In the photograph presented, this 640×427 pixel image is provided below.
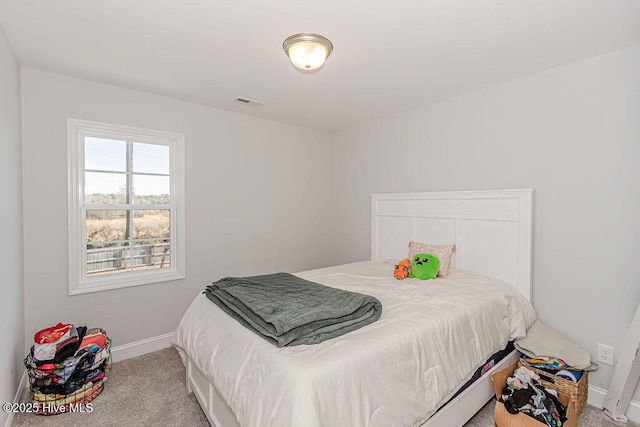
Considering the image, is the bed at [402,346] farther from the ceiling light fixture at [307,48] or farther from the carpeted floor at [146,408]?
the ceiling light fixture at [307,48]

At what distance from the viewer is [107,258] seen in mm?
2836

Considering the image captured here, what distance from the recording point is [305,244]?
4.16 metres

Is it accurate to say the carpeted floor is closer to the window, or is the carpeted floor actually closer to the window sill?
the window sill

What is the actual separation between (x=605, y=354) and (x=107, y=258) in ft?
13.1

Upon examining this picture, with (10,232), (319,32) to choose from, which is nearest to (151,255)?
(10,232)

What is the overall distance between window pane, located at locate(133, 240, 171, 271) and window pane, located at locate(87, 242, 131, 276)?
0.24ft

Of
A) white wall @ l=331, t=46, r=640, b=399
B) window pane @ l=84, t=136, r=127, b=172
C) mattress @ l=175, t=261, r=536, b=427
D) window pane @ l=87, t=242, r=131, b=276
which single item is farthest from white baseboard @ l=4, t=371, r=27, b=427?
white wall @ l=331, t=46, r=640, b=399

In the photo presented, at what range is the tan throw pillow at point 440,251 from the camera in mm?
2736

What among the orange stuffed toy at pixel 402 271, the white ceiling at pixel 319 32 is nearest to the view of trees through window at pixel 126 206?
the white ceiling at pixel 319 32

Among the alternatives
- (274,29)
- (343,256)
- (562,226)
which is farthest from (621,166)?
(343,256)

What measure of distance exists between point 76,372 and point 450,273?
2.94m

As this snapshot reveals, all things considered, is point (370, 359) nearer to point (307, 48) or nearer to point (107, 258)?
point (307, 48)

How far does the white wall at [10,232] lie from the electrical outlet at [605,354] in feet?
12.4

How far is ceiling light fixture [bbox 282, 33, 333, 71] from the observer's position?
1894 mm
